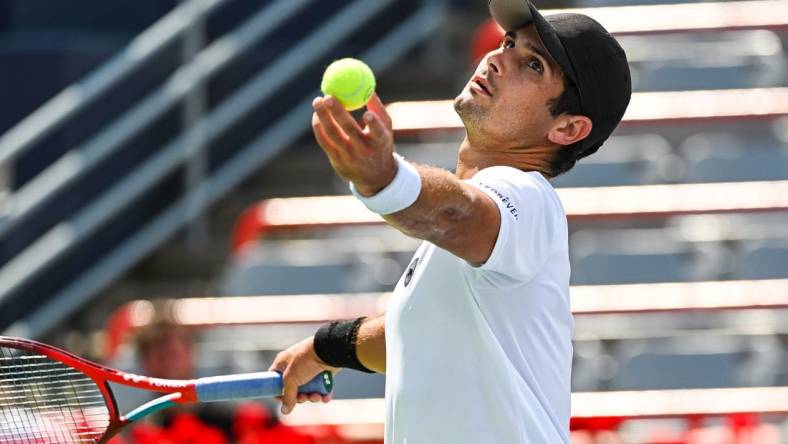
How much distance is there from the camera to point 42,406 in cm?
381

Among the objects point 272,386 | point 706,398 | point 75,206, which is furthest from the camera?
point 75,206

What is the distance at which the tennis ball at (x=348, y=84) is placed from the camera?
2.64 metres

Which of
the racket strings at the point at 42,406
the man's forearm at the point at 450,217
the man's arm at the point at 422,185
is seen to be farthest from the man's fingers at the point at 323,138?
the racket strings at the point at 42,406

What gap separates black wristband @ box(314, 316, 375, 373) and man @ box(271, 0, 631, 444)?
15.8 inches

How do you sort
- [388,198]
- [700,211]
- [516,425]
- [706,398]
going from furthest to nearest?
[700,211]
[706,398]
[516,425]
[388,198]

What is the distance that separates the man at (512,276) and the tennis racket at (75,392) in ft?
1.56

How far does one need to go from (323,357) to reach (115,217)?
437cm

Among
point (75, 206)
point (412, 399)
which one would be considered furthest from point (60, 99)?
point (412, 399)

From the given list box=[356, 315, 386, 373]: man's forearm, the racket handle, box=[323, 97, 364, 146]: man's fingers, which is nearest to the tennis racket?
the racket handle

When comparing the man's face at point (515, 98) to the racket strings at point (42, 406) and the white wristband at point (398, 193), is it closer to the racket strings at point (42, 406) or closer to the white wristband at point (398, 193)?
the white wristband at point (398, 193)

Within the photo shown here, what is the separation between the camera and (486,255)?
114 inches

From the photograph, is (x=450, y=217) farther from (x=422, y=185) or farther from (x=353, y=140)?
(x=353, y=140)

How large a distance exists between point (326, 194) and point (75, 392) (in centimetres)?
424

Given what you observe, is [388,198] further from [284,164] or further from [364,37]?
[364,37]
